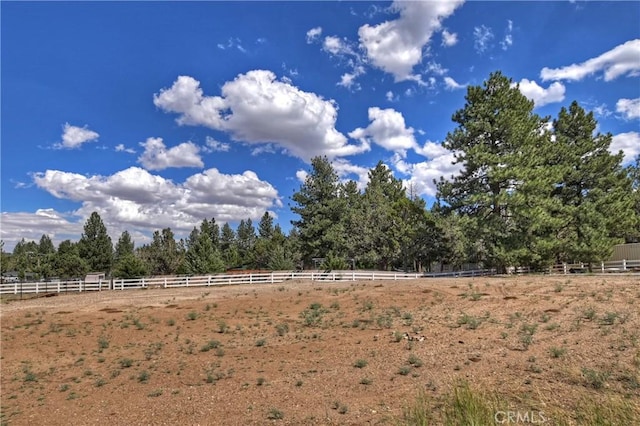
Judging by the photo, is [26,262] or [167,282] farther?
[26,262]

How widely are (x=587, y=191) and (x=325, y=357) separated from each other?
1298 inches

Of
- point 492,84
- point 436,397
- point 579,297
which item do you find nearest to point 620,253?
point 492,84

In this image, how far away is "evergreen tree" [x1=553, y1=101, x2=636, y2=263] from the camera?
32625mm

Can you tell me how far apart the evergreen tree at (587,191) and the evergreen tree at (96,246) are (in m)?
61.2

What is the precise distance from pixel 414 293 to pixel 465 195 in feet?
46.3

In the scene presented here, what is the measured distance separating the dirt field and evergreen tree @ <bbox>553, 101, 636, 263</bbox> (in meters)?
14.0

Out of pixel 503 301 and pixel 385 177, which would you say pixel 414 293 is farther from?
pixel 385 177

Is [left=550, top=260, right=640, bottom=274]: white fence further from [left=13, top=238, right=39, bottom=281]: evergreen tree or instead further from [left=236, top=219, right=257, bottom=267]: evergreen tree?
[left=236, top=219, right=257, bottom=267]: evergreen tree

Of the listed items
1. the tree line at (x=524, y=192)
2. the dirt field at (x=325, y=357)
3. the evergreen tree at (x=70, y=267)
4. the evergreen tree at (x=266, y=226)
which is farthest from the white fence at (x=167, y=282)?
the evergreen tree at (x=266, y=226)

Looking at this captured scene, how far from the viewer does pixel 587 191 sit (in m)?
35.8

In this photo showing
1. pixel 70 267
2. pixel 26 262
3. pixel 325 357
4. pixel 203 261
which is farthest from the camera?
pixel 26 262

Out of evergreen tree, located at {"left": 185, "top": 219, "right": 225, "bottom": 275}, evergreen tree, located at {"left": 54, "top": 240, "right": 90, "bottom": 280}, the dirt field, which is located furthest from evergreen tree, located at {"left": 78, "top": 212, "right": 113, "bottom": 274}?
the dirt field

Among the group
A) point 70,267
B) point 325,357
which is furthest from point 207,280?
point 70,267

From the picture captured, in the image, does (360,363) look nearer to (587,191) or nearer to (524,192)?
(524,192)
